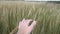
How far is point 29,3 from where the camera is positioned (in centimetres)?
71

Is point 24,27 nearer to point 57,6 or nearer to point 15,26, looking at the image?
point 15,26

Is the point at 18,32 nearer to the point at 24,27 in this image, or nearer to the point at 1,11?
the point at 24,27

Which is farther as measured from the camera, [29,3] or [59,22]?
[29,3]

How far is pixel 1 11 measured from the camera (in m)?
0.67

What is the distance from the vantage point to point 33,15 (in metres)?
0.63

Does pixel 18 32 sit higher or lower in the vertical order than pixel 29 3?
lower

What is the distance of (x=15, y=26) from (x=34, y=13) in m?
0.11

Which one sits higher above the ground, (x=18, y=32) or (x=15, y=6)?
(x=15, y=6)

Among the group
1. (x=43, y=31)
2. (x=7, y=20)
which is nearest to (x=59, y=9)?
(x=43, y=31)

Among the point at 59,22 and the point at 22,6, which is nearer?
the point at 59,22

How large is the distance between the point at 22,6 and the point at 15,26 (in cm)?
12

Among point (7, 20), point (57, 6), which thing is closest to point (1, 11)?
point (7, 20)

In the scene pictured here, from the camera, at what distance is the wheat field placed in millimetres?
597

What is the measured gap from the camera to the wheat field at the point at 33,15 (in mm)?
597
